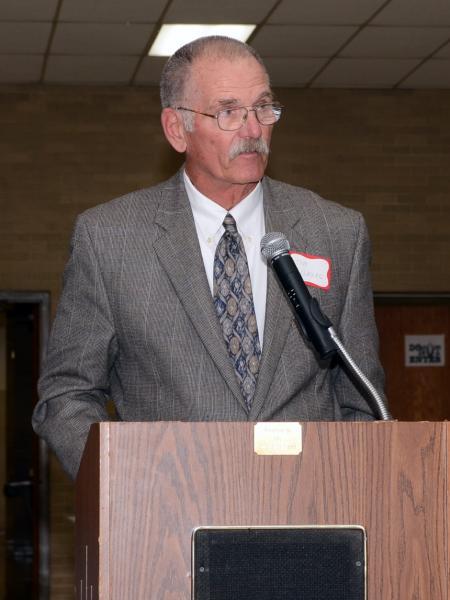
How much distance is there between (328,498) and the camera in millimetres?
1576

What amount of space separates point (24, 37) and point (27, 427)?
304 centimetres

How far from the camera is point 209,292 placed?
218 centimetres

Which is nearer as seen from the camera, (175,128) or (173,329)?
(173,329)

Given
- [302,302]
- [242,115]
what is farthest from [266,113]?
[302,302]

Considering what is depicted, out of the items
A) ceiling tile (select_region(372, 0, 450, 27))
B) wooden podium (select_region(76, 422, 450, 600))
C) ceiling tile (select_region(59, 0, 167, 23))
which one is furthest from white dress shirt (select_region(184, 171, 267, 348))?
ceiling tile (select_region(372, 0, 450, 27))

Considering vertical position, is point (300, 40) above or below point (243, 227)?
above

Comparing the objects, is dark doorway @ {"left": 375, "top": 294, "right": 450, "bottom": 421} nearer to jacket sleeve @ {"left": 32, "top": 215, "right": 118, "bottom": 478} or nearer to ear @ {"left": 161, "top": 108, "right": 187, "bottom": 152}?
ear @ {"left": 161, "top": 108, "right": 187, "bottom": 152}

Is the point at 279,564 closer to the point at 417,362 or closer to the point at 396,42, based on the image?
the point at 396,42

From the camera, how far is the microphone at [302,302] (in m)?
1.82

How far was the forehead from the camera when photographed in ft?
7.44

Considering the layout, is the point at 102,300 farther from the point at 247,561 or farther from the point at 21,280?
the point at 21,280

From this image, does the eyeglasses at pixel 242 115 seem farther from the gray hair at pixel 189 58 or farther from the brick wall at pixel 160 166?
the brick wall at pixel 160 166

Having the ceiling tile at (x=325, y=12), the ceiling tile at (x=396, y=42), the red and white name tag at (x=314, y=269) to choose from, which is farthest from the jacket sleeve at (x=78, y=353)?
the ceiling tile at (x=396, y=42)

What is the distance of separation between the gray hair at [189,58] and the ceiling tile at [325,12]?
4.42 meters
